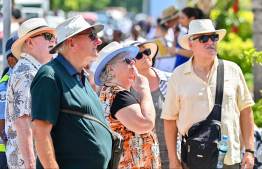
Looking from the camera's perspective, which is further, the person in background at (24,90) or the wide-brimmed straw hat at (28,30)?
the wide-brimmed straw hat at (28,30)

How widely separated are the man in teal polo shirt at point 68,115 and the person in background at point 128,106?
48 cm

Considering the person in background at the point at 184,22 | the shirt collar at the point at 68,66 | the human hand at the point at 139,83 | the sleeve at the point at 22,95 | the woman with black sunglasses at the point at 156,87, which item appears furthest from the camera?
the person in background at the point at 184,22

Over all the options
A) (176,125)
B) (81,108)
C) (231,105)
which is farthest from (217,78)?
(81,108)

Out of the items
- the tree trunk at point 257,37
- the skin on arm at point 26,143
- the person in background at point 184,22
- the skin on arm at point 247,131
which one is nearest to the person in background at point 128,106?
the skin on arm at point 26,143

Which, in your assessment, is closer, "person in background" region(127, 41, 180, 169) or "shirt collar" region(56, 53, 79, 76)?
"shirt collar" region(56, 53, 79, 76)

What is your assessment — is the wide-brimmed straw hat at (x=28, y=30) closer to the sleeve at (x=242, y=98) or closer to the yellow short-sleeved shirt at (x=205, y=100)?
the yellow short-sleeved shirt at (x=205, y=100)

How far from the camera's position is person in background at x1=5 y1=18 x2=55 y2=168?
3.77 m

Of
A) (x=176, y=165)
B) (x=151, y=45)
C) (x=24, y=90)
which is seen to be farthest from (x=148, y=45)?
(x=24, y=90)

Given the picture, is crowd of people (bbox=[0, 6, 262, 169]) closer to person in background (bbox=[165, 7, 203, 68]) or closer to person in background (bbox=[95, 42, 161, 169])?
person in background (bbox=[95, 42, 161, 169])

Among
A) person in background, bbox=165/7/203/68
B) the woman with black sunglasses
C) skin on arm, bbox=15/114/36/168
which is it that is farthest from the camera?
person in background, bbox=165/7/203/68

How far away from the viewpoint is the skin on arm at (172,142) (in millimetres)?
4727

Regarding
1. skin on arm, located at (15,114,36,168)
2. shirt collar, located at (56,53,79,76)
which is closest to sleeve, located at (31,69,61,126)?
shirt collar, located at (56,53,79,76)

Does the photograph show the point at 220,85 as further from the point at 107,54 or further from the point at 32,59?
the point at 32,59

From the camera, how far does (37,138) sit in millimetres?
3133
